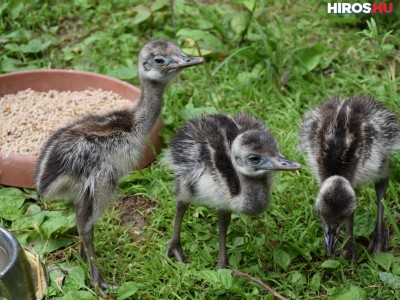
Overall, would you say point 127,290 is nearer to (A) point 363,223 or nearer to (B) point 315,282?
(B) point 315,282

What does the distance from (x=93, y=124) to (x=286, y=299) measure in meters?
1.38

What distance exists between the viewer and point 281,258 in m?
4.20

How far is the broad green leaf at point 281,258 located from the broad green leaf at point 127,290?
794 millimetres

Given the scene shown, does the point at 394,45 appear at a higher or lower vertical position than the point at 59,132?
higher

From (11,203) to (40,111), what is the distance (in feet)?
3.25

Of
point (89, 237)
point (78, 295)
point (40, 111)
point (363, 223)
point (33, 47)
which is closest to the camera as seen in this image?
point (78, 295)

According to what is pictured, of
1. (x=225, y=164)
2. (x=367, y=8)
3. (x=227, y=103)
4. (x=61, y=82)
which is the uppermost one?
(x=367, y=8)

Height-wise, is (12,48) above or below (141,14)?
below

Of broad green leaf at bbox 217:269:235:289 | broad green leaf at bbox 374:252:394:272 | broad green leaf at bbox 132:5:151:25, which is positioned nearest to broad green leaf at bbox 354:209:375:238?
broad green leaf at bbox 374:252:394:272

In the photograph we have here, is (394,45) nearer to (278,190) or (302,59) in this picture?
(302,59)

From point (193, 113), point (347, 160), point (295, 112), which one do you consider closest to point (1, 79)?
point (193, 113)

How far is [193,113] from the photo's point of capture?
214 inches

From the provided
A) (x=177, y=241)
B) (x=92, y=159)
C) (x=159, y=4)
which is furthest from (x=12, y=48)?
(x=177, y=241)

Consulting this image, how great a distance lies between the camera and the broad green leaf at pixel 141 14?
641 cm
